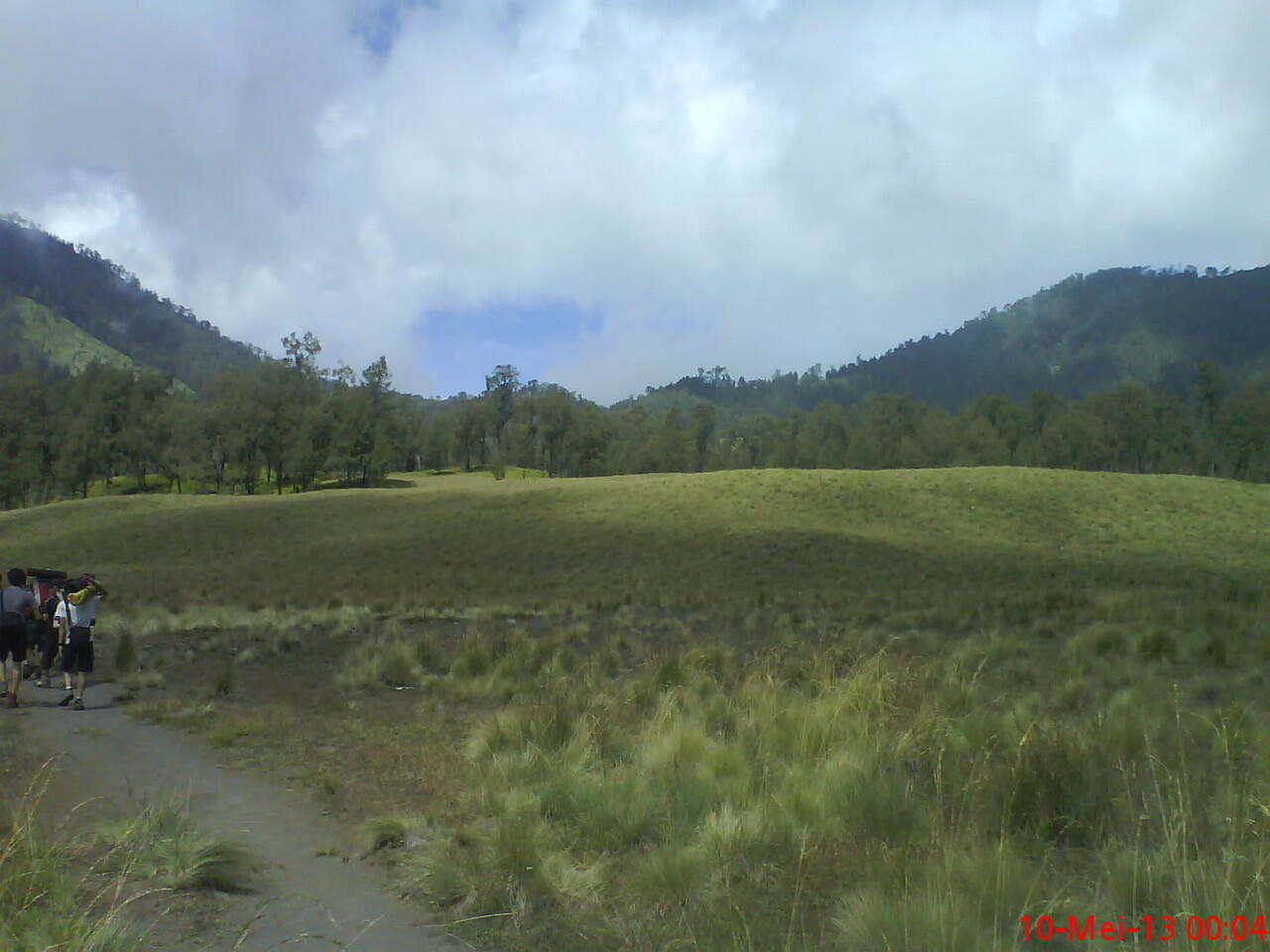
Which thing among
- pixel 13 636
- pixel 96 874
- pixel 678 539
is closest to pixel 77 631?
pixel 13 636

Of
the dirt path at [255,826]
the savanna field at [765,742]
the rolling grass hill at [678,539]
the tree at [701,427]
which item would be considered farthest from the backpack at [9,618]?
the tree at [701,427]

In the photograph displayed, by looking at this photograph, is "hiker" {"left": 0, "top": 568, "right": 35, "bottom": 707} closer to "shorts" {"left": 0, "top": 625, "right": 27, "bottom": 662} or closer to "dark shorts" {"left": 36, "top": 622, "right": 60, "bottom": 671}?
"shorts" {"left": 0, "top": 625, "right": 27, "bottom": 662}

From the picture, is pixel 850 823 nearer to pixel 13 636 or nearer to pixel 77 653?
pixel 77 653

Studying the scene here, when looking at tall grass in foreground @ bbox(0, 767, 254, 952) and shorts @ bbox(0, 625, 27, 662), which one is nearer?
tall grass in foreground @ bbox(0, 767, 254, 952)

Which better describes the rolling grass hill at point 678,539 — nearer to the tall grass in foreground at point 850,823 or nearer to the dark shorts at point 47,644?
the dark shorts at point 47,644

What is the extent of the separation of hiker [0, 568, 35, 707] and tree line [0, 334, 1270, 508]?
85071 millimetres

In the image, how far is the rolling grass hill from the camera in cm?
Answer: 2828

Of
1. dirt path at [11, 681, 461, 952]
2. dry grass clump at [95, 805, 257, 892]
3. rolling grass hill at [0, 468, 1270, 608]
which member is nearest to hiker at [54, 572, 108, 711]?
dirt path at [11, 681, 461, 952]

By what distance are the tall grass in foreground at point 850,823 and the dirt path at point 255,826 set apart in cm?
36

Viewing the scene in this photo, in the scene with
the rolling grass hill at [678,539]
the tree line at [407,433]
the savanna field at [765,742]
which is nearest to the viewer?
the savanna field at [765,742]

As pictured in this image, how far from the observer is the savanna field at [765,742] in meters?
4.70

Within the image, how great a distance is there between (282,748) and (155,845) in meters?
3.60

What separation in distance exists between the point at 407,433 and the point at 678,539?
282 feet

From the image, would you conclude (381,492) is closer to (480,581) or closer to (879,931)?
(480,581)
